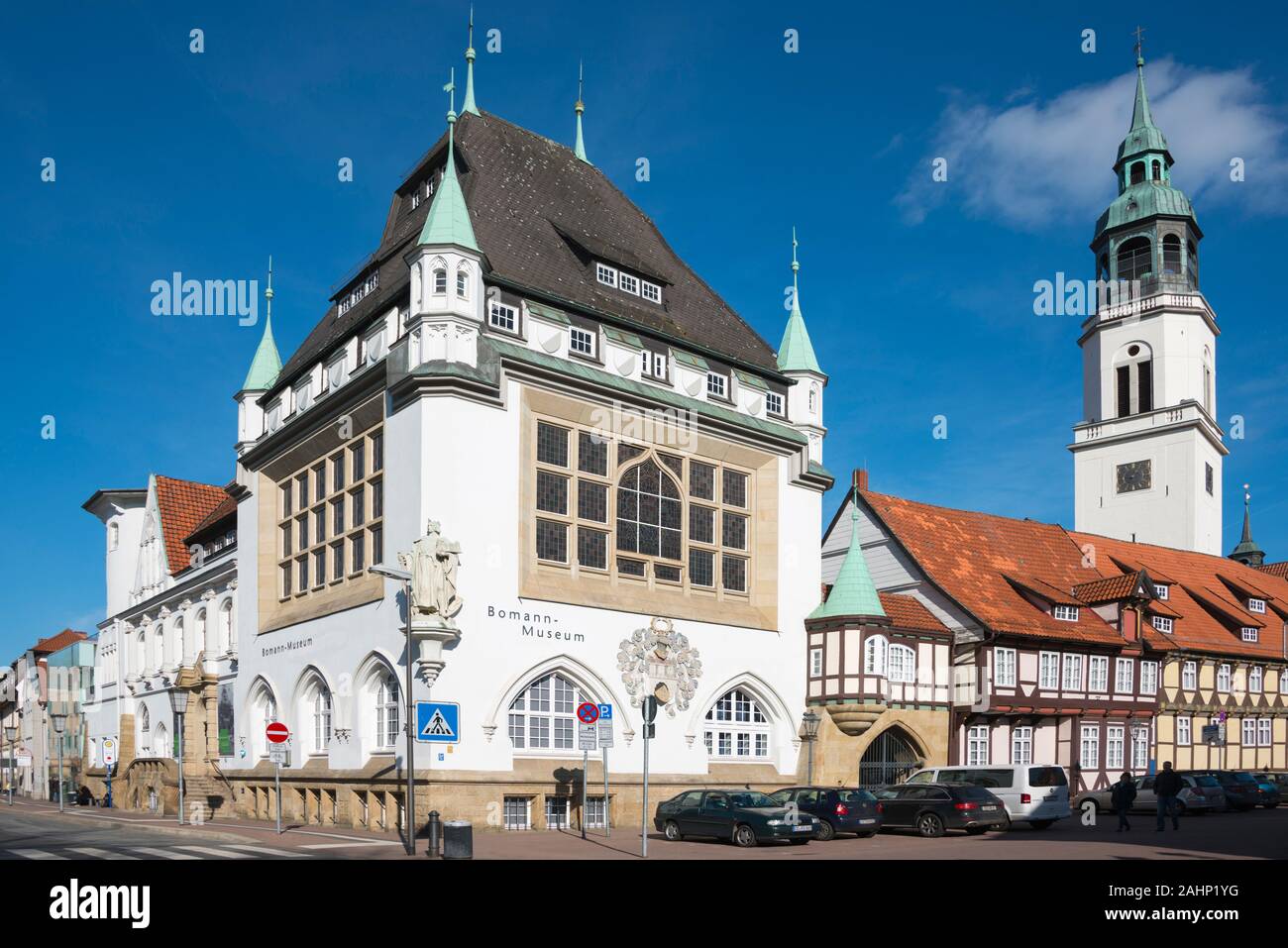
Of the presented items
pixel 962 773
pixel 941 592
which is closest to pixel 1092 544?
pixel 941 592

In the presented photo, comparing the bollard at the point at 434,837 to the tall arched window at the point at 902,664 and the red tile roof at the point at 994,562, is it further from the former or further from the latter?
the red tile roof at the point at 994,562

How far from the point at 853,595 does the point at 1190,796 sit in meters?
11.9

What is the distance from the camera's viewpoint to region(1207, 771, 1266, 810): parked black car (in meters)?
42.4

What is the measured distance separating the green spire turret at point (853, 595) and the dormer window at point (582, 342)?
33.7 feet

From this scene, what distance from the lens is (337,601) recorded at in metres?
37.2

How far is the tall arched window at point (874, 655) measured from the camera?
40000 millimetres

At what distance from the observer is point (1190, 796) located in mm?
Result: 40750

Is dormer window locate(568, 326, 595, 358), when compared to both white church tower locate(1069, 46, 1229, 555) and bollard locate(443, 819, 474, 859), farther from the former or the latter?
white church tower locate(1069, 46, 1229, 555)

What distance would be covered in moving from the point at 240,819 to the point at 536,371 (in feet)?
57.9

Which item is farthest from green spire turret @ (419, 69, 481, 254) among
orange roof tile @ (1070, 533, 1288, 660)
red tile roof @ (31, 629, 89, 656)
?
red tile roof @ (31, 629, 89, 656)

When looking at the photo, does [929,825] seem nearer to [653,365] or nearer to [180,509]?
[653,365]

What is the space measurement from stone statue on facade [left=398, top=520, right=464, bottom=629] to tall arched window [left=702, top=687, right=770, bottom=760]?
9872 millimetres

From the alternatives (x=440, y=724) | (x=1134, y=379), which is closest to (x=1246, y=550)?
(x=1134, y=379)
